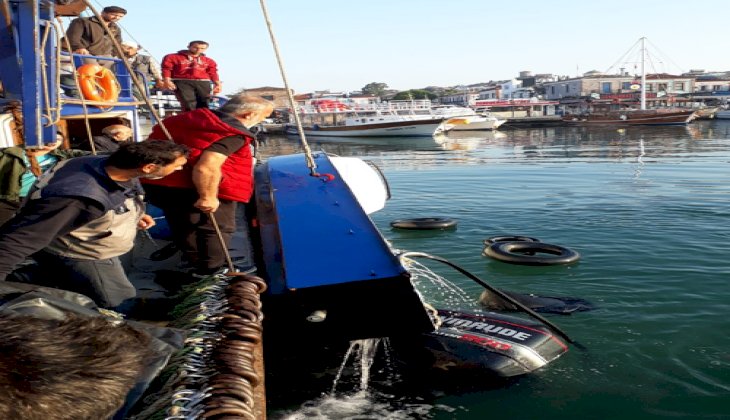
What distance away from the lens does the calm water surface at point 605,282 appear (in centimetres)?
478

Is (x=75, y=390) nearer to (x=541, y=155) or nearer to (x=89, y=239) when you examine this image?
(x=89, y=239)

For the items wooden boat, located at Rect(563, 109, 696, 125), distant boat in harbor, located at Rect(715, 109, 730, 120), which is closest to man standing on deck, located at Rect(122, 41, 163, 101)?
wooden boat, located at Rect(563, 109, 696, 125)

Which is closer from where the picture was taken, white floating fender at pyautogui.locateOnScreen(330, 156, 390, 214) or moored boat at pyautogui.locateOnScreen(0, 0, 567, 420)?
moored boat at pyautogui.locateOnScreen(0, 0, 567, 420)

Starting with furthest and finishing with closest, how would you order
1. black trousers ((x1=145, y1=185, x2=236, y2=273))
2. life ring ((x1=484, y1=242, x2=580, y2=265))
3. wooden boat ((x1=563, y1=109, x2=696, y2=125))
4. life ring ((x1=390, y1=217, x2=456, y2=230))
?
1. wooden boat ((x1=563, y1=109, x2=696, y2=125))
2. life ring ((x1=390, y1=217, x2=456, y2=230))
3. life ring ((x1=484, y1=242, x2=580, y2=265))
4. black trousers ((x1=145, y1=185, x2=236, y2=273))

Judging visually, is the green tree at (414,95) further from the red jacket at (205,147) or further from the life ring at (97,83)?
the red jacket at (205,147)

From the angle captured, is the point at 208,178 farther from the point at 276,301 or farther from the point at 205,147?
the point at 276,301

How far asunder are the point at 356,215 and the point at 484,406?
1.86m

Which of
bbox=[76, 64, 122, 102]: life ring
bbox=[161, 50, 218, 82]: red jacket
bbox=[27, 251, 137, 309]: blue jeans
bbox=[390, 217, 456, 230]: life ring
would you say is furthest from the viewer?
bbox=[390, 217, 456, 230]: life ring

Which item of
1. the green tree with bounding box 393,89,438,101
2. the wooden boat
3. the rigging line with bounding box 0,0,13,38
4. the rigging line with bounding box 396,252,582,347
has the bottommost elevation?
the wooden boat

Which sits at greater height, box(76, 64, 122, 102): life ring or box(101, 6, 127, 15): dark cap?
box(101, 6, 127, 15): dark cap

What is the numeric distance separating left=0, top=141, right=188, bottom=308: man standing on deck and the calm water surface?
1.86m

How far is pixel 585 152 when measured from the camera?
1155 inches

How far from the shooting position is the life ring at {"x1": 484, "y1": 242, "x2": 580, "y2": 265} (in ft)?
28.1

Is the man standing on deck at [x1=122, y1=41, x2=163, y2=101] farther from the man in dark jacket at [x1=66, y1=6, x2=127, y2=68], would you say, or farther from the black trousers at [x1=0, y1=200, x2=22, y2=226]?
the black trousers at [x1=0, y1=200, x2=22, y2=226]
